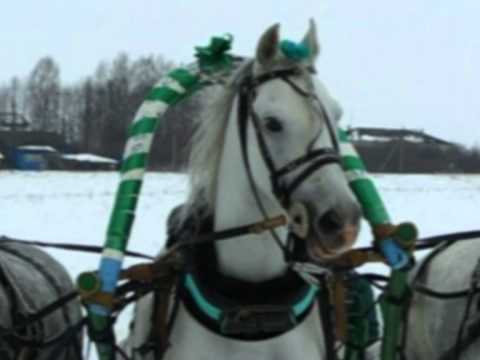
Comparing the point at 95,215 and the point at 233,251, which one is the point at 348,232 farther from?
the point at 95,215

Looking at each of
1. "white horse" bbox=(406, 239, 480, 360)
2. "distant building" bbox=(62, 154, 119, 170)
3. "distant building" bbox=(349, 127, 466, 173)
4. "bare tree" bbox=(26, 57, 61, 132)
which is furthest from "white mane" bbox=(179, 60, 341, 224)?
"bare tree" bbox=(26, 57, 61, 132)

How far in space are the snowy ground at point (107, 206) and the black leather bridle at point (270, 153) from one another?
16.9 feet

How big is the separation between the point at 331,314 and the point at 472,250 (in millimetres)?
1159

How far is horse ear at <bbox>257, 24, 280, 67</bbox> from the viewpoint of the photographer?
3.47 metres

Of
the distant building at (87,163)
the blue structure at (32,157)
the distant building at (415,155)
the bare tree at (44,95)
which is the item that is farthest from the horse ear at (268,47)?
the bare tree at (44,95)

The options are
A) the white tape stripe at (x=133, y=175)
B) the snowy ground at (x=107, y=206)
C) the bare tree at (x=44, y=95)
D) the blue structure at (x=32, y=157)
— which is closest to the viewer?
the white tape stripe at (x=133, y=175)

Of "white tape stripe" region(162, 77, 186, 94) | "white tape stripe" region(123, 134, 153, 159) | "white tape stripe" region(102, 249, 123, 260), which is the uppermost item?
"white tape stripe" region(162, 77, 186, 94)

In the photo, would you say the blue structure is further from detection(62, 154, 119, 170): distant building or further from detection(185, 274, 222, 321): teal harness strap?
detection(185, 274, 222, 321): teal harness strap

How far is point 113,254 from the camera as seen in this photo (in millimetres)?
3746

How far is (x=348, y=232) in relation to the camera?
308 centimetres

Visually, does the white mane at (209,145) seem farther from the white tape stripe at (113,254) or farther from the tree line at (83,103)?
the tree line at (83,103)

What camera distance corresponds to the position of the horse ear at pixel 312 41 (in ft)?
12.0

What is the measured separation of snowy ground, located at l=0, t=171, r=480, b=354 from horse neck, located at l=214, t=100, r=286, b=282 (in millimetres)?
4906

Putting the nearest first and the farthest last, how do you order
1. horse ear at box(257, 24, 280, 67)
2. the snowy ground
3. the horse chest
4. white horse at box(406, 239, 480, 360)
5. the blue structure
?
1. horse ear at box(257, 24, 280, 67)
2. the horse chest
3. white horse at box(406, 239, 480, 360)
4. the snowy ground
5. the blue structure
